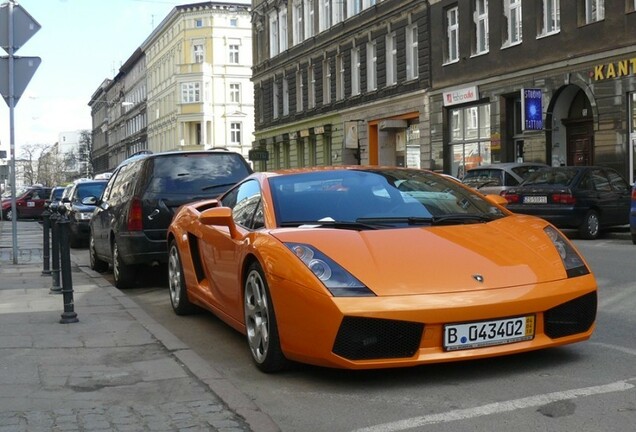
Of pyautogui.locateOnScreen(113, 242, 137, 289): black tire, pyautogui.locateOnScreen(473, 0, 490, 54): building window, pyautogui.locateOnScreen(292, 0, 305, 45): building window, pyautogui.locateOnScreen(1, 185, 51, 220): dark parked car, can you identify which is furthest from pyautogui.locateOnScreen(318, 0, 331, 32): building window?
pyautogui.locateOnScreen(113, 242, 137, 289): black tire

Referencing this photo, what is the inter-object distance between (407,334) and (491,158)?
26102mm

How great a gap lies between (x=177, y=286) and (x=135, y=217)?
2162mm

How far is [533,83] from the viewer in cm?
2723

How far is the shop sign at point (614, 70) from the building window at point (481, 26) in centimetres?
640

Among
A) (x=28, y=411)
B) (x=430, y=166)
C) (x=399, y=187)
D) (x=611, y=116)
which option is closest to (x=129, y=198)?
(x=399, y=187)

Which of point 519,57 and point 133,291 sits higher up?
point 519,57

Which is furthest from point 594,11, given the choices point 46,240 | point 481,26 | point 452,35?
point 46,240

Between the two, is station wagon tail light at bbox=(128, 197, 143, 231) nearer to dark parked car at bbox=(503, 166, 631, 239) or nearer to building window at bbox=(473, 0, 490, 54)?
dark parked car at bbox=(503, 166, 631, 239)

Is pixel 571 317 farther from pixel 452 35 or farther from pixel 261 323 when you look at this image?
pixel 452 35

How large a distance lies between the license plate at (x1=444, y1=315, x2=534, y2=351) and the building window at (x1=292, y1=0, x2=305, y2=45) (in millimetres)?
43640

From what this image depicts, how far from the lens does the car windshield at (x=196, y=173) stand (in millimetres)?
10016

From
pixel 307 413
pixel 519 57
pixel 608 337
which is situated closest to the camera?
pixel 307 413

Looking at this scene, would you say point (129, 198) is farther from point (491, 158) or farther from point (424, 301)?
point (491, 158)

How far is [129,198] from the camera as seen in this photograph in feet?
32.9
